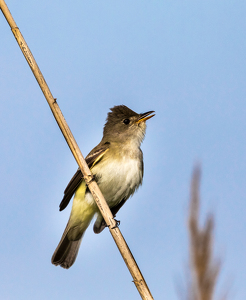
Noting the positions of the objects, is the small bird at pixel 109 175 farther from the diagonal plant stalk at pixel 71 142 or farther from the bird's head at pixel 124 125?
the diagonal plant stalk at pixel 71 142

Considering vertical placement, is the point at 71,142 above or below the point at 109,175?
below

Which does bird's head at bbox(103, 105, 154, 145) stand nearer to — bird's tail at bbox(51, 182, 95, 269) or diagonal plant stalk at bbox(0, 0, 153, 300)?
bird's tail at bbox(51, 182, 95, 269)

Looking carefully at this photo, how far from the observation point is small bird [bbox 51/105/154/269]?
489 centimetres

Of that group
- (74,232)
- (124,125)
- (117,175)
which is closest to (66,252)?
(74,232)

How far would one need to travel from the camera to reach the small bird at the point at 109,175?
4887 millimetres

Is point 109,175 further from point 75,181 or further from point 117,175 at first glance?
point 75,181

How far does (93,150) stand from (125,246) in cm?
274

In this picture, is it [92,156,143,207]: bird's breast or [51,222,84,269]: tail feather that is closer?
[92,156,143,207]: bird's breast

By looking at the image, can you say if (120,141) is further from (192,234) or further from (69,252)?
(192,234)

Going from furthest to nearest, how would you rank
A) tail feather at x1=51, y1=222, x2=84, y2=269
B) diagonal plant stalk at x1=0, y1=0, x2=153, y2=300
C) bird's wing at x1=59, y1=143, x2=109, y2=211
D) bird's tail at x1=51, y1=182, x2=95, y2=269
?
tail feather at x1=51, y1=222, x2=84, y2=269 < bird's tail at x1=51, y1=182, x2=95, y2=269 < bird's wing at x1=59, y1=143, x2=109, y2=211 < diagonal plant stalk at x1=0, y1=0, x2=153, y2=300

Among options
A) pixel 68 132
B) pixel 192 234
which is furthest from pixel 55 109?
pixel 192 234

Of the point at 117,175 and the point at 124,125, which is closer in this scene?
the point at 117,175

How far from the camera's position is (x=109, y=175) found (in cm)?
487

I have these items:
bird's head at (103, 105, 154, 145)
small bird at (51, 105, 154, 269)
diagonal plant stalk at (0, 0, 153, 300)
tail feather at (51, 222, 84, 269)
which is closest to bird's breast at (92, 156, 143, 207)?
small bird at (51, 105, 154, 269)
